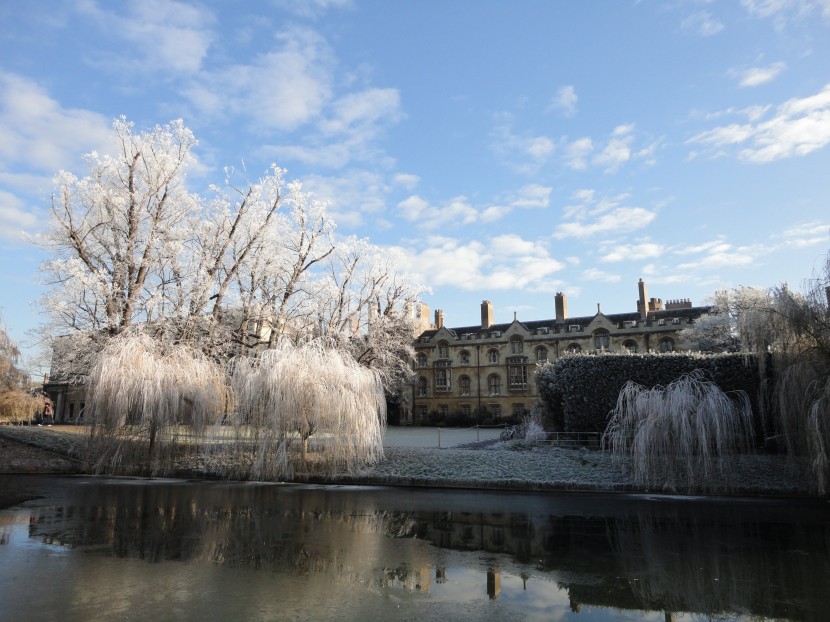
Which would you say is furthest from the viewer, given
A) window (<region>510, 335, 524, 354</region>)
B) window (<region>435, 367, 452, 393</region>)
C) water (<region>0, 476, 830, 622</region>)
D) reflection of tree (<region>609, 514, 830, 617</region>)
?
window (<region>435, 367, 452, 393</region>)

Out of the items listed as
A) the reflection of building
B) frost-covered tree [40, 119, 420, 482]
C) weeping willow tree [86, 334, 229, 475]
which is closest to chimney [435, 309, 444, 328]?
frost-covered tree [40, 119, 420, 482]

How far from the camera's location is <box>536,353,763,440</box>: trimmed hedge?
17.3 metres

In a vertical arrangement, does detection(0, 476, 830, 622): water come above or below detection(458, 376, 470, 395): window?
below

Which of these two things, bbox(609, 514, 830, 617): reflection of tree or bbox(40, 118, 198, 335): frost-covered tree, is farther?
bbox(40, 118, 198, 335): frost-covered tree

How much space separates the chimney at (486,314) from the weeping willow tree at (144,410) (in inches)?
1517

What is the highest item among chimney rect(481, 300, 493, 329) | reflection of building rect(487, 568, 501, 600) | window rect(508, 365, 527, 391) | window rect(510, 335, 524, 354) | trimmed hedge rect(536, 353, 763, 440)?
chimney rect(481, 300, 493, 329)

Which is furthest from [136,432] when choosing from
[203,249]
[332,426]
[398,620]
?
[398,620]

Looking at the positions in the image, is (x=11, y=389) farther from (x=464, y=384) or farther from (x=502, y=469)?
(x=464, y=384)

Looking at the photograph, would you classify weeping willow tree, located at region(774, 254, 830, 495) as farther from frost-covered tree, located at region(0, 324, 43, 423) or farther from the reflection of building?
frost-covered tree, located at region(0, 324, 43, 423)

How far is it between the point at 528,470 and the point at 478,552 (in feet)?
25.9

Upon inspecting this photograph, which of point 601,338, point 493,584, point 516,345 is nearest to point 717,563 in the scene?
point 493,584

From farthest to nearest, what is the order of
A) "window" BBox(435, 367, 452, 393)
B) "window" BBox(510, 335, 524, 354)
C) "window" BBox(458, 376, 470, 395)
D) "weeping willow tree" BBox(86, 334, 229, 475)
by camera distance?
"window" BBox(435, 367, 452, 393) → "window" BBox(458, 376, 470, 395) → "window" BBox(510, 335, 524, 354) → "weeping willow tree" BBox(86, 334, 229, 475)

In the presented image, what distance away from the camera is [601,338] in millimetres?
46875

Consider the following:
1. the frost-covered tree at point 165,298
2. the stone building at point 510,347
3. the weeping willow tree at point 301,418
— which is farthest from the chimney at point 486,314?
the weeping willow tree at point 301,418
